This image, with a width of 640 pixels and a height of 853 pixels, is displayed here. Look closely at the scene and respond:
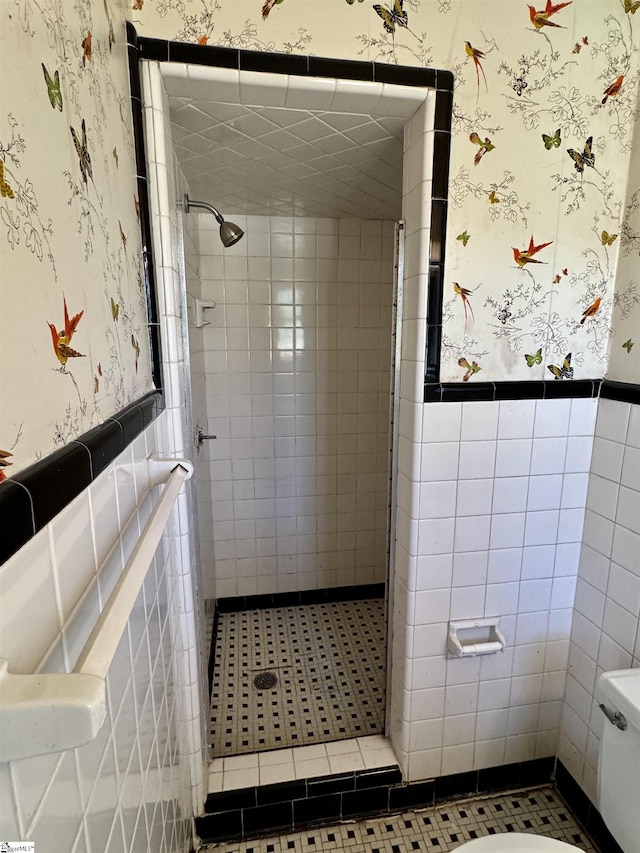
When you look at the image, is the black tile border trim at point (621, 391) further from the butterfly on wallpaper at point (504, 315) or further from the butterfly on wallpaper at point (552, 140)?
the butterfly on wallpaper at point (552, 140)

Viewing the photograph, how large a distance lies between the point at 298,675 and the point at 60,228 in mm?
1994

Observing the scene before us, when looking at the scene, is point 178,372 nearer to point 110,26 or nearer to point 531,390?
point 110,26

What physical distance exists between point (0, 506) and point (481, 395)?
1178 mm

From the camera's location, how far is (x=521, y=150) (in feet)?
3.82

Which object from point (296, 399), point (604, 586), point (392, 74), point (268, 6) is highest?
point (268, 6)

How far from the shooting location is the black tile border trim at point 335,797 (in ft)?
4.45

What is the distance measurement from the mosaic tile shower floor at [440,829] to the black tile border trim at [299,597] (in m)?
1.03

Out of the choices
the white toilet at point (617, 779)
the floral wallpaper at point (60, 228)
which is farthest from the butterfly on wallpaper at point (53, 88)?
the white toilet at point (617, 779)

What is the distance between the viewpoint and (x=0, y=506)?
1.12ft

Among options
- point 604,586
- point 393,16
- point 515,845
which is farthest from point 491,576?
point 393,16

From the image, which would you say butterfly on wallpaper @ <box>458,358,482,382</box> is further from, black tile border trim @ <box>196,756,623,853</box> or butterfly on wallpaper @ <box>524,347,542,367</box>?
black tile border trim @ <box>196,756,623,853</box>

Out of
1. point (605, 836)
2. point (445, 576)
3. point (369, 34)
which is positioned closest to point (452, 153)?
point (369, 34)

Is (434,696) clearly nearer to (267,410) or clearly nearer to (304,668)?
(304,668)

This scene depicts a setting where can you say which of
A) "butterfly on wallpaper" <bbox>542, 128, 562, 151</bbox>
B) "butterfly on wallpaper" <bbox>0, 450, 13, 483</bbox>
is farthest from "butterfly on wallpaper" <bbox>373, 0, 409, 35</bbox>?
"butterfly on wallpaper" <bbox>0, 450, 13, 483</bbox>
